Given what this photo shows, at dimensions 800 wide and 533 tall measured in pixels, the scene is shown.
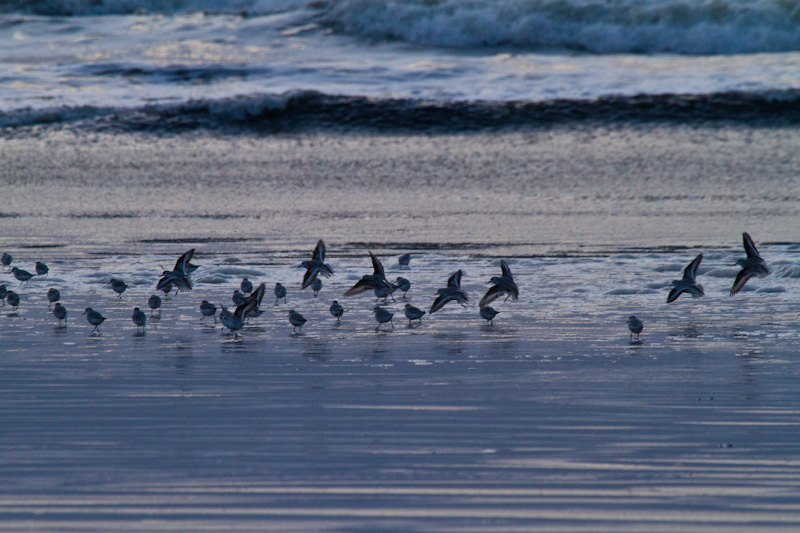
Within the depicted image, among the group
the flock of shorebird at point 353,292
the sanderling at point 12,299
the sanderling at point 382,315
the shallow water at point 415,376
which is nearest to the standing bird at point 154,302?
the flock of shorebird at point 353,292

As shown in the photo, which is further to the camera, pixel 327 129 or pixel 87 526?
pixel 327 129

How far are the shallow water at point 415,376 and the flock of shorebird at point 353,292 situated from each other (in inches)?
6.4

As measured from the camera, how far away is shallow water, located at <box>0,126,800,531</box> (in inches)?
174

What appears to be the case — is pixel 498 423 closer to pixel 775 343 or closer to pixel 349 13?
pixel 775 343

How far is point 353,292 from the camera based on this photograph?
1008 centimetres

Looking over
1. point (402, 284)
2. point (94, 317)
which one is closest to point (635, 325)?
point (402, 284)

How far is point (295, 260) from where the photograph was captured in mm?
12492

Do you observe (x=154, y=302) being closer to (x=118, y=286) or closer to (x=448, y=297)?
(x=118, y=286)

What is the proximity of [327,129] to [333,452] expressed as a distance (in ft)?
74.0

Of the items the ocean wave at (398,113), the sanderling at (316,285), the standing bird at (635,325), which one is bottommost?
the sanderling at (316,285)

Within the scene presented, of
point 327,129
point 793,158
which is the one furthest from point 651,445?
point 327,129

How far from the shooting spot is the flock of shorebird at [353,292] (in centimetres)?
873

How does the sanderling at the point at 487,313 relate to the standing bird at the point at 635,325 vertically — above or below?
below

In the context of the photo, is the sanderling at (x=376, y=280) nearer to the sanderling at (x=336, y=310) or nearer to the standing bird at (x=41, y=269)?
the sanderling at (x=336, y=310)
